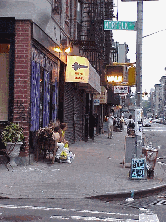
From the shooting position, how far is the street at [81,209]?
6.80 metres

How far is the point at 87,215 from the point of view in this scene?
23.1 ft

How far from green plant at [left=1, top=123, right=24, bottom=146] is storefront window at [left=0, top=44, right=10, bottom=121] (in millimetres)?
896

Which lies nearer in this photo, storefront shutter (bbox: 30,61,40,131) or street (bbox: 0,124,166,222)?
street (bbox: 0,124,166,222)

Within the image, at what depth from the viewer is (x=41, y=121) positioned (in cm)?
1563

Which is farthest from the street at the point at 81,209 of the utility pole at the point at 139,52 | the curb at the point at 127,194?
the utility pole at the point at 139,52

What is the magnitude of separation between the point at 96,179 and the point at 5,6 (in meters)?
6.35

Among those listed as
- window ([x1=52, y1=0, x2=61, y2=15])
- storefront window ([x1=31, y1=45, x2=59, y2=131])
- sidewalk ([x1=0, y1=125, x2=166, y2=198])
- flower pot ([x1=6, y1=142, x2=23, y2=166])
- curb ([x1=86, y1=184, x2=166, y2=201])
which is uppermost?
window ([x1=52, y1=0, x2=61, y2=15])

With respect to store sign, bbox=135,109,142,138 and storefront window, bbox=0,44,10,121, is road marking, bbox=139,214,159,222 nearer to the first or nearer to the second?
store sign, bbox=135,109,142,138

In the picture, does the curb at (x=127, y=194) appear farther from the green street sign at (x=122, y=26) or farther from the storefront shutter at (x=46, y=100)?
the storefront shutter at (x=46, y=100)

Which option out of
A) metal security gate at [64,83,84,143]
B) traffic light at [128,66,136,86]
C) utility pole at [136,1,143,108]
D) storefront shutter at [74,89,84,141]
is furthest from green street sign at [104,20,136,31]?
storefront shutter at [74,89,84,141]

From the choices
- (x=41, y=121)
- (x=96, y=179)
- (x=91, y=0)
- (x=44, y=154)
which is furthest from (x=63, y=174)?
(x=91, y=0)

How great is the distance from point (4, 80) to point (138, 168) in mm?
5462

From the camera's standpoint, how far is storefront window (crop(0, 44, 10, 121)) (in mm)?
13465

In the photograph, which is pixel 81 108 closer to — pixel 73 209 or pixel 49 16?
pixel 49 16
